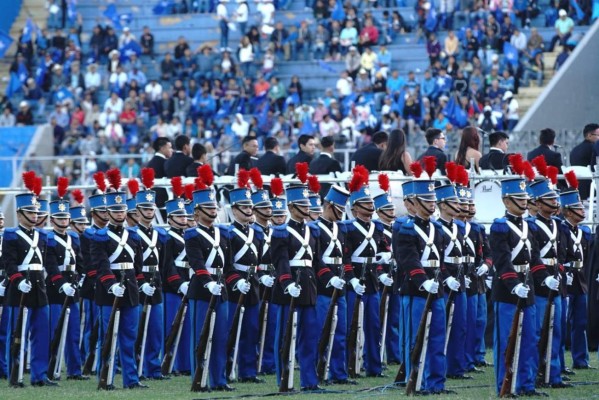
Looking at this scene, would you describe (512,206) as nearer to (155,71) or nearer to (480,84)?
(480,84)

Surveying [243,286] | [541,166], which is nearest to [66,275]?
[243,286]

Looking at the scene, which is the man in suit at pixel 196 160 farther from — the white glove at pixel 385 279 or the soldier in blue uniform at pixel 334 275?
the soldier in blue uniform at pixel 334 275

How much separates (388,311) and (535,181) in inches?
110

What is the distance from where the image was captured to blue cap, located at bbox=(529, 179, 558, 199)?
47.7 feet

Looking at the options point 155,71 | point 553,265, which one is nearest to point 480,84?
point 155,71

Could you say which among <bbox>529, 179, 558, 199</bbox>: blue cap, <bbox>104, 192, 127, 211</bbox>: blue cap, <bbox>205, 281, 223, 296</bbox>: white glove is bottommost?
<bbox>205, 281, 223, 296</bbox>: white glove

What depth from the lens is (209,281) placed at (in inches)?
583

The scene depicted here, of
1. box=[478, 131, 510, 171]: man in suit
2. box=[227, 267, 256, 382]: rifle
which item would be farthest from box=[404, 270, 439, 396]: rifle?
box=[478, 131, 510, 171]: man in suit

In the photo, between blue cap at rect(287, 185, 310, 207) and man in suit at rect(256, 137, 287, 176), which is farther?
man in suit at rect(256, 137, 287, 176)

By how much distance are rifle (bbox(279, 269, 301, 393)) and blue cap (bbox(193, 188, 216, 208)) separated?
129cm

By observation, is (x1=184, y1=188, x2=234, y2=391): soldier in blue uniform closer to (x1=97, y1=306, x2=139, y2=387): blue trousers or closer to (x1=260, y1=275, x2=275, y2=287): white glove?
(x1=260, y1=275, x2=275, y2=287): white glove

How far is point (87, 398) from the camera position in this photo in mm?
14438

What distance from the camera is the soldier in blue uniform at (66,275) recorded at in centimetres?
1666

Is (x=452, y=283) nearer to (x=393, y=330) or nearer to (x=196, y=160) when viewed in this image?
(x=393, y=330)
